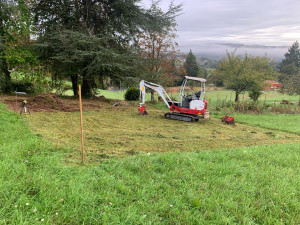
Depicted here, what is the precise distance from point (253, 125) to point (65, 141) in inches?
328

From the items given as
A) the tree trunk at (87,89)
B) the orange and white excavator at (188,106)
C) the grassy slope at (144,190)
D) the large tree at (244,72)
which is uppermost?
the large tree at (244,72)

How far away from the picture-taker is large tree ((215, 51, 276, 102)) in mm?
16516

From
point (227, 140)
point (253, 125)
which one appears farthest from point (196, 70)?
point (227, 140)

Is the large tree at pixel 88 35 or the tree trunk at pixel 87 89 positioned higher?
the large tree at pixel 88 35

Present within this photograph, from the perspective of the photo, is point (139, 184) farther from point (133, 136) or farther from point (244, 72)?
point (244, 72)

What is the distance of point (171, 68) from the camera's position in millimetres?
15633

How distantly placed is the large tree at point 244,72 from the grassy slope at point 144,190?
14.4 metres

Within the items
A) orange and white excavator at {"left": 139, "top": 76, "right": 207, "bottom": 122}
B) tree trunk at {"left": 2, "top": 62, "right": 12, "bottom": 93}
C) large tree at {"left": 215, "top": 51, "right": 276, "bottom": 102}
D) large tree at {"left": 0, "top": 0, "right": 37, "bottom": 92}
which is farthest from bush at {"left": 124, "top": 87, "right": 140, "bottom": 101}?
large tree at {"left": 215, "top": 51, "right": 276, "bottom": 102}

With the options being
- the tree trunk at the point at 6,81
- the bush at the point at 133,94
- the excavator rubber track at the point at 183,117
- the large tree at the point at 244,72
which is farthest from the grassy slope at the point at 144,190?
the large tree at the point at 244,72

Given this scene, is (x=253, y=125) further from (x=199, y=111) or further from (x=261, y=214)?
(x=261, y=214)

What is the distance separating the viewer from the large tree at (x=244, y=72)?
650 inches

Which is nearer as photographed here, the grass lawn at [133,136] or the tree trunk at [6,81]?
the grass lawn at [133,136]

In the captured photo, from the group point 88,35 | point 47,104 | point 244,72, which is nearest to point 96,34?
point 88,35

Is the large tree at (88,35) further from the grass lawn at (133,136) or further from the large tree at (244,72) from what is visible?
the large tree at (244,72)
